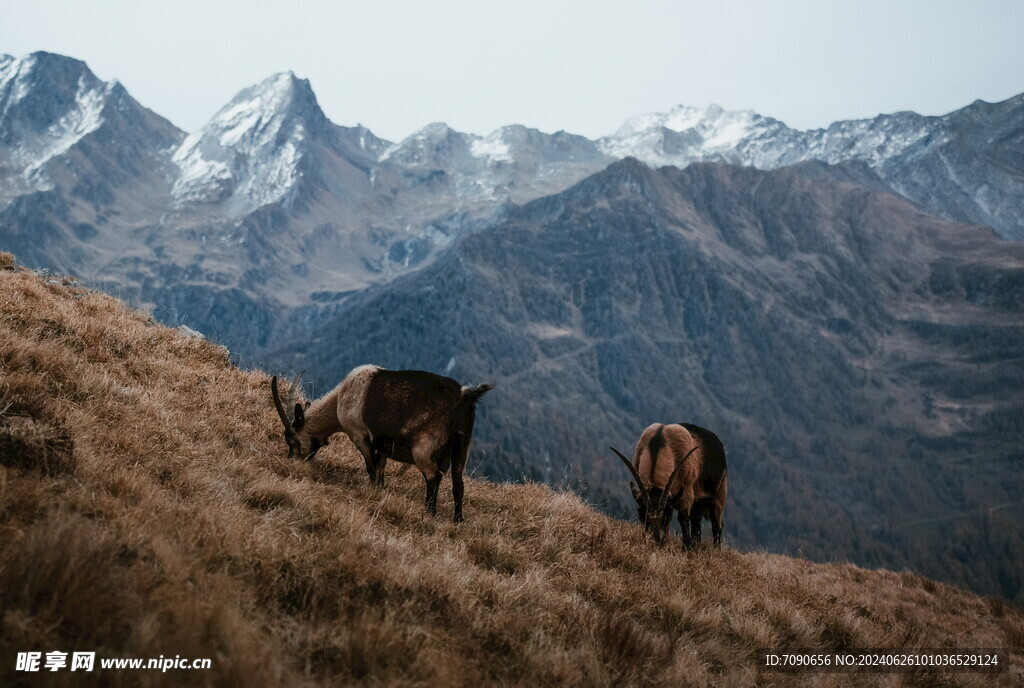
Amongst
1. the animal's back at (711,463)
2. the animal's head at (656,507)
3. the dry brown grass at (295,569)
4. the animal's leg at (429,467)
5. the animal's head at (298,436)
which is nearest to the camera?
the dry brown grass at (295,569)

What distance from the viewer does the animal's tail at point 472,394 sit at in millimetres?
8125

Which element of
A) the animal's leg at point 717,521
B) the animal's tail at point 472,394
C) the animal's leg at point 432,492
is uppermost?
the animal's tail at point 472,394

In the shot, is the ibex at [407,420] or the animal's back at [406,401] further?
the animal's back at [406,401]

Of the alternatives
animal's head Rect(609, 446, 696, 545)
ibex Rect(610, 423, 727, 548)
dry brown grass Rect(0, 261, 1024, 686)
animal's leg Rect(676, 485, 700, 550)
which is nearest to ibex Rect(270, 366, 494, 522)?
dry brown grass Rect(0, 261, 1024, 686)

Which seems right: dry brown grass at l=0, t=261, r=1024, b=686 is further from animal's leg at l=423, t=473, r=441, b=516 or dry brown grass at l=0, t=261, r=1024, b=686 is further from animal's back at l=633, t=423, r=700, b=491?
animal's back at l=633, t=423, r=700, b=491

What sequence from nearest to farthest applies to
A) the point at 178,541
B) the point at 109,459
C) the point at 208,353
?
the point at 178,541 → the point at 109,459 → the point at 208,353

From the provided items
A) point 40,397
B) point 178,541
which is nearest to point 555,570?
point 178,541

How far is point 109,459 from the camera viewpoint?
19.5ft

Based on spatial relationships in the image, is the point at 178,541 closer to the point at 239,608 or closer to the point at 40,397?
the point at 239,608

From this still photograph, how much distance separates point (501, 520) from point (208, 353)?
26.2 ft

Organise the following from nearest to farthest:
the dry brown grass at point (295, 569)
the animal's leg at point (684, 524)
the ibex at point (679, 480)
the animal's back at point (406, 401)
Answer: the dry brown grass at point (295, 569)
the animal's back at point (406, 401)
the ibex at point (679, 480)
the animal's leg at point (684, 524)

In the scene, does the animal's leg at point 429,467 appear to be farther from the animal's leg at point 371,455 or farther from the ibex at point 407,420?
the animal's leg at point 371,455

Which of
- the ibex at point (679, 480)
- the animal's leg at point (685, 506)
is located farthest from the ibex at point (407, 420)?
the animal's leg at point (685, 506)

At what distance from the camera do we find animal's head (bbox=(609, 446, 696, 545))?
10.2 metres
